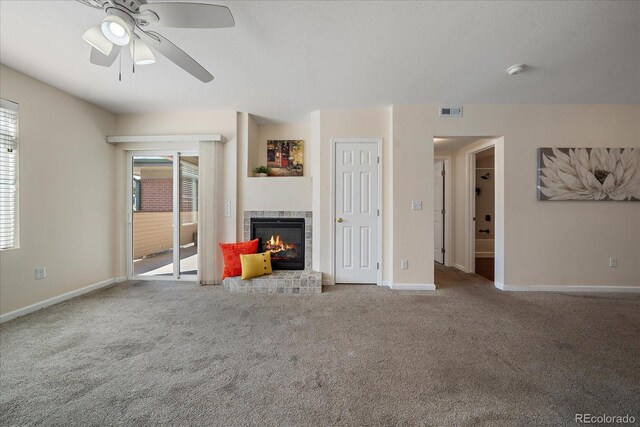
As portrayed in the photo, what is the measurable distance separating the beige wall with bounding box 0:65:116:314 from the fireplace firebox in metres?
2.14

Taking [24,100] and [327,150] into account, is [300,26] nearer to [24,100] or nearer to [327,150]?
[327,150]

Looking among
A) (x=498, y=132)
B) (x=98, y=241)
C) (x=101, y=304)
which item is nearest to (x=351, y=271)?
(x=498, y=132)

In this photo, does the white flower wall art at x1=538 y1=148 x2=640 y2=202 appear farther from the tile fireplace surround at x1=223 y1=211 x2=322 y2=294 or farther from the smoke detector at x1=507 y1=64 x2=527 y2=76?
the tile fireplace surround at x1=223 y1=211 x2=322 y2=294

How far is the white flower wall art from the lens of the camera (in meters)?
3.20

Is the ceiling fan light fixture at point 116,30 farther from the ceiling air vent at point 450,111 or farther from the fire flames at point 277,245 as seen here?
the ceiling air vent at point 450,111

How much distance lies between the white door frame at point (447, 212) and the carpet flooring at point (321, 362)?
73.5 inches

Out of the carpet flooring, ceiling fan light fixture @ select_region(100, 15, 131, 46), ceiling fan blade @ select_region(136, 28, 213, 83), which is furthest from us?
ceiling fan blade @ select_region(136, 28, 213, 83)

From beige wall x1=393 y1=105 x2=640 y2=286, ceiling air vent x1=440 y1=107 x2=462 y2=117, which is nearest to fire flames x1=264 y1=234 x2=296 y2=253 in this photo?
beige wall x1=393 y1=105 x2=640 y2=286

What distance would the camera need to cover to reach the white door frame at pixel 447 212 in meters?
4.69

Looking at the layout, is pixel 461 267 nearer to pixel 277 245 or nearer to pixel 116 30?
pixel 277 245

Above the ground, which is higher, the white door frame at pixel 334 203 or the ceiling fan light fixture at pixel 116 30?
the ceiling fan light fixture at pixel 116 30

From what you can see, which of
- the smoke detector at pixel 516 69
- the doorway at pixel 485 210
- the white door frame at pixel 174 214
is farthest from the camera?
the doorway at pixel 485 210

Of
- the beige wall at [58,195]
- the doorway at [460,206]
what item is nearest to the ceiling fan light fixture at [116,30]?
the beige wall at [58,195]

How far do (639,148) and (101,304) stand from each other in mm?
7103
